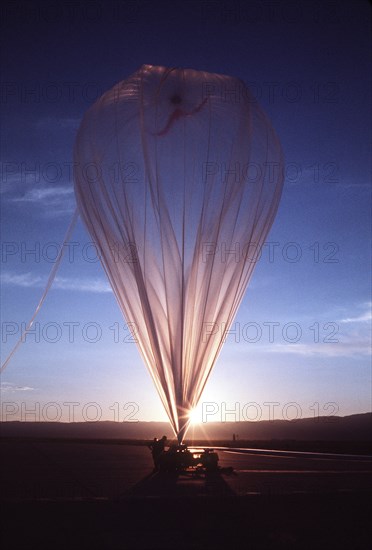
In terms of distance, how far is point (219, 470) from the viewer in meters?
21.4

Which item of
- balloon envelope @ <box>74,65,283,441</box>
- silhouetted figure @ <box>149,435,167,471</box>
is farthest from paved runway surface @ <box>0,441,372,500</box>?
balloon envelope @ <box>74,65,283,441</box>

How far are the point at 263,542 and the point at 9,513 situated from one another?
16.4 ft

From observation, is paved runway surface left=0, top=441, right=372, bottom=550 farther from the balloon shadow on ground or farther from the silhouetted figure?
the silhouetted figure

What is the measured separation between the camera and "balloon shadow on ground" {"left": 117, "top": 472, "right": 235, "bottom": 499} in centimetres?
1519

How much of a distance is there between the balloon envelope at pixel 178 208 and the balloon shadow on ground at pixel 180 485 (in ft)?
4.38

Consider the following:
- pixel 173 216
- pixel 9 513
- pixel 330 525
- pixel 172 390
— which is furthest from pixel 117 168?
pixel 330 525

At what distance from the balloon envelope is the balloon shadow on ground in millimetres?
1336

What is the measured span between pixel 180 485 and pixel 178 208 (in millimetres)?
7047

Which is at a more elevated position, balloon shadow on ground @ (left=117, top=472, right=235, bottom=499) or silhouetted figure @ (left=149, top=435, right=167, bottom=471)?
silhouetted figure @ (left=149, top=435, right=167, bottom=471)

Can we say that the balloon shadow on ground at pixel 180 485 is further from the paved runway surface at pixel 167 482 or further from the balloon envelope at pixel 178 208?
the balloon envelope at pixel 178 208

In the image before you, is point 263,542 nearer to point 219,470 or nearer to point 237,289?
point 237,289

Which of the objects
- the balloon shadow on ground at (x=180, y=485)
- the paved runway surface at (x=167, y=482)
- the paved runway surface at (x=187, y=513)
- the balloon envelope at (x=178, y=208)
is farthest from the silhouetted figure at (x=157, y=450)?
the balloon envelope at (x=178, y=208)

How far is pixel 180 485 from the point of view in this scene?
17094 mm

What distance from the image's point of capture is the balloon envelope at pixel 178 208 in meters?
17.7
